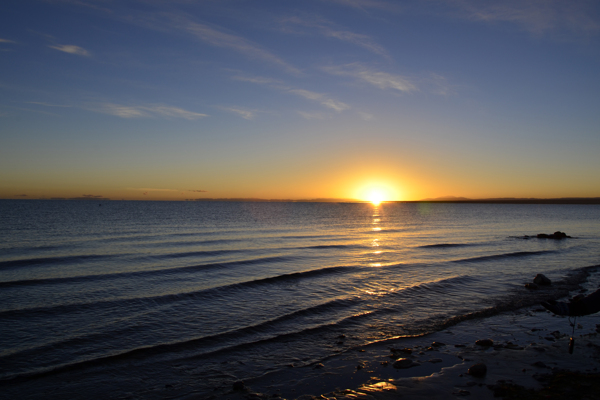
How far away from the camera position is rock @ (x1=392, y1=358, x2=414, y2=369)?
32.5 ft

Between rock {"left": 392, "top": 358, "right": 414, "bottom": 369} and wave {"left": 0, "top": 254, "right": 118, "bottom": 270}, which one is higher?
rock {"left": 392, "top": 358, "right": 414, "bottom": 369}

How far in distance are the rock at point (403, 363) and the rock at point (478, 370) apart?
1.46 meters

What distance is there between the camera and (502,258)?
3023cm

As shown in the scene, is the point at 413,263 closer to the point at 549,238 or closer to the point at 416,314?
the point at 416,314

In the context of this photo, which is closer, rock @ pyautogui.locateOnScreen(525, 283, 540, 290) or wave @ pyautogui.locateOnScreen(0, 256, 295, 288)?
rock @ pyautogui.locateOnScreen(525, 283, 540, 290)

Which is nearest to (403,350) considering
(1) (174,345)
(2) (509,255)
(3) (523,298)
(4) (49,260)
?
(1) (174,345)

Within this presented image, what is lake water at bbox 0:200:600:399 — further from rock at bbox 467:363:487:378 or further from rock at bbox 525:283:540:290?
rock at bbox 467:363:487:378

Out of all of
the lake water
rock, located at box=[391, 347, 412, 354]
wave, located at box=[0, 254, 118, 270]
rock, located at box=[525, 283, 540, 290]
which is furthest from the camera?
wave, located at box=[0, 254, 118, 270]

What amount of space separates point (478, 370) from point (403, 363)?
1.85m

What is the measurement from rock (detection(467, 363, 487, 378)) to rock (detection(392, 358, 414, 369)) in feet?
4.80

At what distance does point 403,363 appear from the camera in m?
10.0

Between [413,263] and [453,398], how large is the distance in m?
19.9

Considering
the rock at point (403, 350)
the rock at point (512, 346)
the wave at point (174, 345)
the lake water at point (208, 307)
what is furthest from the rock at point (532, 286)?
the rock at point (403, 350)

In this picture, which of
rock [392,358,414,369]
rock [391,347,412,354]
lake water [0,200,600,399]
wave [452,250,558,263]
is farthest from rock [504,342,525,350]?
wave [452,250,558,263]
